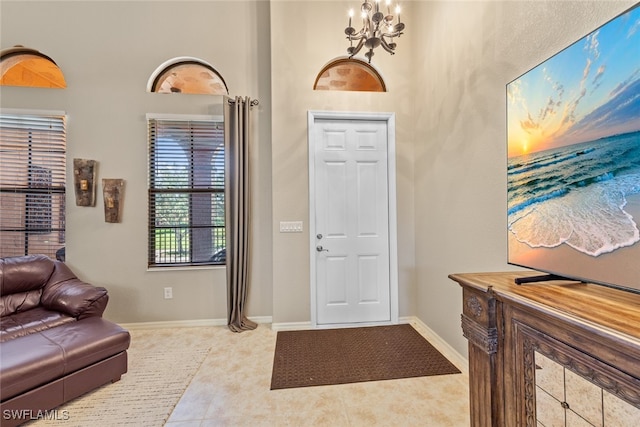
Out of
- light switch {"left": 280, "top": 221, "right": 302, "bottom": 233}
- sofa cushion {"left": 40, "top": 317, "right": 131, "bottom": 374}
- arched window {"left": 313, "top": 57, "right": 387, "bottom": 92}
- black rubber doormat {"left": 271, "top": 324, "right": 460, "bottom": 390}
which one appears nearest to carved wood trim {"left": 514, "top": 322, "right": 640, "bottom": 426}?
black rubber doormat {"left": 271, "top": 324, "right": 460, "bottom": 390}

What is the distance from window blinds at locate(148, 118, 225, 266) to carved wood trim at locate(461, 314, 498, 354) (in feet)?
8.79

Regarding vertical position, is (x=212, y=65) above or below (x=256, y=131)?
above

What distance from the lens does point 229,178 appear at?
3.01m

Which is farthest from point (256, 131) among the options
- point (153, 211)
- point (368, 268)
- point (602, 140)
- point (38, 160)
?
point (602, 140)

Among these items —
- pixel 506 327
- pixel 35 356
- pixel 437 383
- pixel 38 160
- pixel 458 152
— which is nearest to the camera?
pixel 506 327

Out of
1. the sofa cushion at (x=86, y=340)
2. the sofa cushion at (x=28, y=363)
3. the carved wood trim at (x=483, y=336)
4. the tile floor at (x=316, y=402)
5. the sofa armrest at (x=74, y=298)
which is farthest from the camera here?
the sofa armrest at (x=74, y=298)

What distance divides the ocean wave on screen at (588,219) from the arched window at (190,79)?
3.22 metres

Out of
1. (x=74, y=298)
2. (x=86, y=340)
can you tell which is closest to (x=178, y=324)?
(x=74, y=298)

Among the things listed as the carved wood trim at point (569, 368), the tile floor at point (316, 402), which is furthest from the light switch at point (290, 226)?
the carved wood trim at point (569, 368)

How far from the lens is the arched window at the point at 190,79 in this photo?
3.20 meters

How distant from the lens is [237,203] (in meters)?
2.99

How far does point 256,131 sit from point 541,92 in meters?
2.64

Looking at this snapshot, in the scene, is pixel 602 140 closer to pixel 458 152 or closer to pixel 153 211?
pixel 458 152

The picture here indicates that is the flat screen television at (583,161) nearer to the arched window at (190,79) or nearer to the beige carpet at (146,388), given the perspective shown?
the beige carpet at (146,388)
